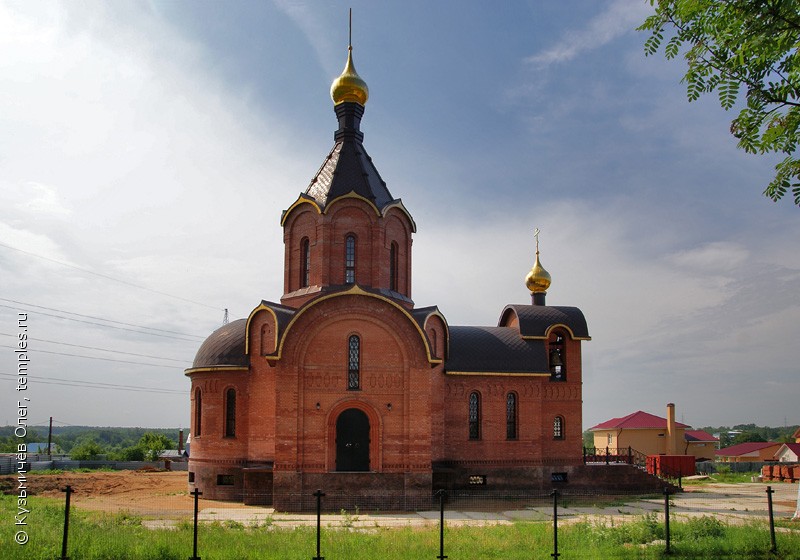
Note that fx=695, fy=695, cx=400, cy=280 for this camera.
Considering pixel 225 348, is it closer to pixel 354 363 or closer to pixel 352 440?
pixel 354 363

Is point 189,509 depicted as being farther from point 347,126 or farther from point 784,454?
point 784,454

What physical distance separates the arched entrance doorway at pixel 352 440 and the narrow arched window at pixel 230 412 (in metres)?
3.85

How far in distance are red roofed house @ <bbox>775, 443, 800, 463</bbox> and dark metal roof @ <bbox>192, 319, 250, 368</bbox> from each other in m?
40.7

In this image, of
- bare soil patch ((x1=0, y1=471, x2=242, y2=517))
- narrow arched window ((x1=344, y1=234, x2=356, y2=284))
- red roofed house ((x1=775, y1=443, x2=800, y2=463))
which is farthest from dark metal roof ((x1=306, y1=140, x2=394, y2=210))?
red roofed house ((x1=775, y1=443, x2=800, y2=463))

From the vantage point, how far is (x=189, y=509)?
1856 cm

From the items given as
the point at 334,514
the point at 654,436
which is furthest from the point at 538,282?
the point at 654,436

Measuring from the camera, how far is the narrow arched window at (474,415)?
22.4 metres

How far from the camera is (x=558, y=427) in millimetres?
23672

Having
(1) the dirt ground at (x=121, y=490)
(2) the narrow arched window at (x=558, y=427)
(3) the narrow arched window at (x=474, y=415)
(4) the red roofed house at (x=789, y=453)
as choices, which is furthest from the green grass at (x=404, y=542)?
(4) the red roofed house at (x=789, y=453)

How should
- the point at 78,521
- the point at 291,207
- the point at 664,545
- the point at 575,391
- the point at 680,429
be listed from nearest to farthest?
the point at 664,545 → the point at 78,521 → the point at 291,207 → the point at 575,391 → the point at 680,429

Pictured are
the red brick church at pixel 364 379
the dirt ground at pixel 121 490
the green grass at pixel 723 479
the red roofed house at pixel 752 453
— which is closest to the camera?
the red brick church at pixel 364 379

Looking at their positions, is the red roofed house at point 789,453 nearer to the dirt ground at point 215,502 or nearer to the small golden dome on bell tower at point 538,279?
the dirt ground at point 215,502

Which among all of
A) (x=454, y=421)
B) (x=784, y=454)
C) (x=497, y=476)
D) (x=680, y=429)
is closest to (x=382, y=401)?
(x=454, y=421)

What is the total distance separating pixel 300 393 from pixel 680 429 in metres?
38.2
